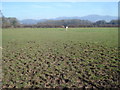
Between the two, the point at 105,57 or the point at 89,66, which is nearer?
the point at 89,66

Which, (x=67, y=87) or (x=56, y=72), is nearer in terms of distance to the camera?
(x=67, y=87)

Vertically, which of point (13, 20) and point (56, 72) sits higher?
point (13, 20)

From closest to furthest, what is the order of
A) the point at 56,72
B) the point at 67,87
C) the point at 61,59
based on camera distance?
the point at 67,87 < the point at 56,72 < the point at 61,59

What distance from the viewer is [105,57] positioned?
9320 mm

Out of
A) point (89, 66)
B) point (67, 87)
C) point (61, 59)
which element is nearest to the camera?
point (67, 87)

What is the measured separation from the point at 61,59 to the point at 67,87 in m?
3.25

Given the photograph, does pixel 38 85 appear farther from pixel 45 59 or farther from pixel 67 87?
pixel 45 59

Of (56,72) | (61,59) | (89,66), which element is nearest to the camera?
(56,72)

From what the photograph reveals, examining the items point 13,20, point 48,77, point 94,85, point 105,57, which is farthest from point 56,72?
point 13,20

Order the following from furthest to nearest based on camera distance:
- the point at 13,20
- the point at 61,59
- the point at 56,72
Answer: the point at 13,20 → the point at 61,59 → the point at 56,72

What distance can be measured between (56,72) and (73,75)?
2.40ft

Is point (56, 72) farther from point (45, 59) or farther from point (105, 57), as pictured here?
point (105, 57)

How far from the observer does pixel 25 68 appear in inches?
314

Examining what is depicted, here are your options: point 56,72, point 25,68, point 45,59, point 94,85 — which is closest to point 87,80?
point 94,85
